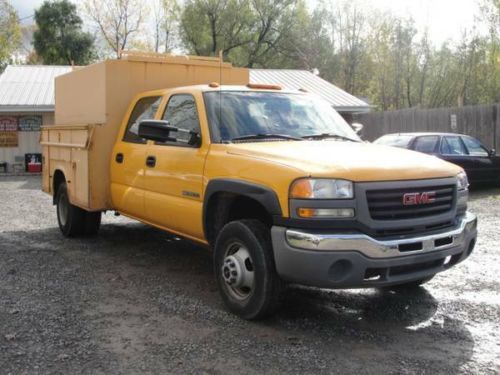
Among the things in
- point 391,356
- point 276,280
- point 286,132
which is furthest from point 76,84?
point 391,356

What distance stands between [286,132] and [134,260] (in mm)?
2683

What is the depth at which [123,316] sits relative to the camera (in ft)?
16.2

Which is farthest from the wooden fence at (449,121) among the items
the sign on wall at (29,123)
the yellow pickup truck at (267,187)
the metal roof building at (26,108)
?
the yellow pickup truck at (267,187)

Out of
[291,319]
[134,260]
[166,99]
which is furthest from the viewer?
[134,260]

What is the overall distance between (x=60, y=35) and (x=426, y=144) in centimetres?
2873

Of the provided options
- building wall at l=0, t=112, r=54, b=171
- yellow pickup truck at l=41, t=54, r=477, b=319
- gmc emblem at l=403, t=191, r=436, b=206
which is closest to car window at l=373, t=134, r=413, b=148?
yellow pickup truck at l=41, t=54, r=477, b=319

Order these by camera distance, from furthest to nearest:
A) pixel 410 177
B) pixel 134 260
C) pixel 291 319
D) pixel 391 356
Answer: pixel 134 260 → pixel 291 319 → pixel 410 177 → pixel 391 356

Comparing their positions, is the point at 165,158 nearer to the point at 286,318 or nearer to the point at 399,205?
the point at 286,318

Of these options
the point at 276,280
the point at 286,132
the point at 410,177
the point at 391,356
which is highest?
the point at 286,132

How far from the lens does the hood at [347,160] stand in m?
4.30

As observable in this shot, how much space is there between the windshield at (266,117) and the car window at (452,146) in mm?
7480

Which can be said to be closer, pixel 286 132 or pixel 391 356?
pixel 391 356

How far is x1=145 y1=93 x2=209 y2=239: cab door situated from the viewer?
5453mm

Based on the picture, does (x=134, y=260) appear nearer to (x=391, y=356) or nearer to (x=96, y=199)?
(x=96, y=199)
